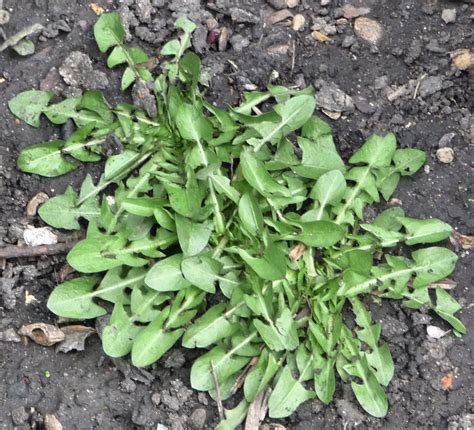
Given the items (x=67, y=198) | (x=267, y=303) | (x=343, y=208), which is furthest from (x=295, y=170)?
(x=67, y=198)

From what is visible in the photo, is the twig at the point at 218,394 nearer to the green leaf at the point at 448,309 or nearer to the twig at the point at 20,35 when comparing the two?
the green leaf at the point at 448,309

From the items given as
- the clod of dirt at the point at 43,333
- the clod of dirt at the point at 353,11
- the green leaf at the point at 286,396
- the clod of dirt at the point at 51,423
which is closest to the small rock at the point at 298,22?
the clod of dirt at the point at 353,11

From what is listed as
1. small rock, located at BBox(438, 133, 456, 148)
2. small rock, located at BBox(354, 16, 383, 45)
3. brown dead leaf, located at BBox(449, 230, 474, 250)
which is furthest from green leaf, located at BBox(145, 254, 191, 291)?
small rock, located at BBox(354, 16, 383, 45)

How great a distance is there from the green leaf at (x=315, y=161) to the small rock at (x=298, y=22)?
551 millimetres

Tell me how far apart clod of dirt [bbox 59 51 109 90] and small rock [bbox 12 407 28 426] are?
3.75 feet

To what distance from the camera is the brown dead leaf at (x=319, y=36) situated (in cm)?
318

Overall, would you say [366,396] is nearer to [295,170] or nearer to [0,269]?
[295,170]

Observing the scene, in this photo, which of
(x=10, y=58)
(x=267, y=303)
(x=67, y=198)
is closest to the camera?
(x=267, y=303)

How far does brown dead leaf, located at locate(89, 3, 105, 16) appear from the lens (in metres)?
3.10

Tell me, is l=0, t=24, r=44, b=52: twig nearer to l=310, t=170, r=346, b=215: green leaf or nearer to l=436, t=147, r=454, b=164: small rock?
l=310, t=170, r=346, b=215: green leaf

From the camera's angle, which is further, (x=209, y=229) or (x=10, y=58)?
(x=10, y=58)

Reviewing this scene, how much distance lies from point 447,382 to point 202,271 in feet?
2.88

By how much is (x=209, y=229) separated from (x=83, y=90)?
0.74 m

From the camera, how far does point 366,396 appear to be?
2674mm
